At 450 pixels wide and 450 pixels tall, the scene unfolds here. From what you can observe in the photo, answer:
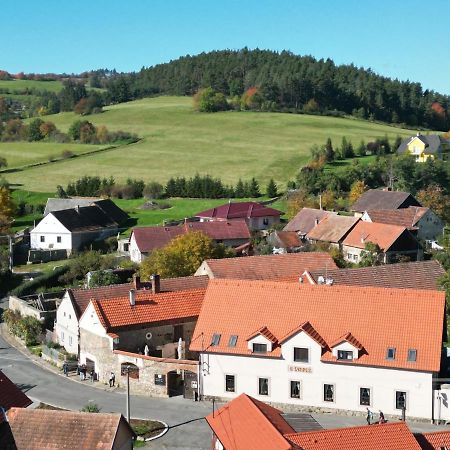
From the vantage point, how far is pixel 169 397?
131ft

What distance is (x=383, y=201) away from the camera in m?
84.5

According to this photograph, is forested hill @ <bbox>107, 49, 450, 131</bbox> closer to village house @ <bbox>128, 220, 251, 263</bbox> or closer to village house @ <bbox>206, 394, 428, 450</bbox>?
village house @ <bbox>128, 220, 251, 263</bbox>

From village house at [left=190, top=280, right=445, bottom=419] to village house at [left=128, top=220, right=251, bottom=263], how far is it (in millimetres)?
31486

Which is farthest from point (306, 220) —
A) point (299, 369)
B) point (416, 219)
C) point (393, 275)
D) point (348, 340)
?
point (348, 340)

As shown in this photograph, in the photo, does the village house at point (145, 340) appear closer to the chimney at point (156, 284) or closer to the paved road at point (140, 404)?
the chimney at point (156, 284)

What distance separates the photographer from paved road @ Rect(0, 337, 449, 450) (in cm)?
3466

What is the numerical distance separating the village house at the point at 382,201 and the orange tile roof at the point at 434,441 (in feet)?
178

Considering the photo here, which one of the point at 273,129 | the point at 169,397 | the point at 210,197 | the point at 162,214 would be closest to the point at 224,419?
the point at 169,397

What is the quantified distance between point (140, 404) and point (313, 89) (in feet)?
451

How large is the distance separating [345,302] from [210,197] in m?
68.6

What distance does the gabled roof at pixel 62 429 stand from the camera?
25672 millimetres

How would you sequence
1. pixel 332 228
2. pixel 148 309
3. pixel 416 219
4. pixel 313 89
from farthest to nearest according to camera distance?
pixel 313 89 → pixel 416 219 → pixel 332 228 → pixel 148 309

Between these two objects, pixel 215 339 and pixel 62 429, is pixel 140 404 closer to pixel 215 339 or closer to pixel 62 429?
pixel 215 339

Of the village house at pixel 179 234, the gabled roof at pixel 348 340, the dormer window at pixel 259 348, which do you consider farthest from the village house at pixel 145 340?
the village house at pixel 179 234
